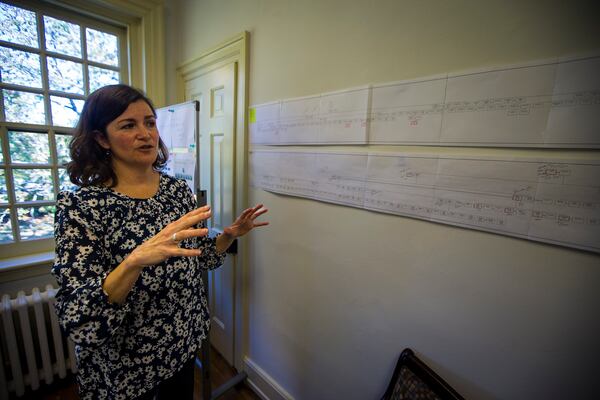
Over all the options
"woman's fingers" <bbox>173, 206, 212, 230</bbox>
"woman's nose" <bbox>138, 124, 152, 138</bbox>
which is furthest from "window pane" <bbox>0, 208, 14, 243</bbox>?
"woman's fingers" <bbox>173, 206, 212, 230</bbox>

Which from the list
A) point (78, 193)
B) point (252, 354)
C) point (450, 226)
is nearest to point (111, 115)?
point (78, 193)

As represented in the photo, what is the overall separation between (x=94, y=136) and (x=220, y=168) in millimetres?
942

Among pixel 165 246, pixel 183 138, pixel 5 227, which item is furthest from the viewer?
pixel 5 227

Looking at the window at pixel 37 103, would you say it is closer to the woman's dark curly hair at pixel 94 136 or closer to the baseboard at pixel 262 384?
the woman's dark curly hair at pixel 94 136

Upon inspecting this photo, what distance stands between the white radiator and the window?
1.44ft

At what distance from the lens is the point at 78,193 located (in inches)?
30.7

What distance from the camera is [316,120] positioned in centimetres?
116

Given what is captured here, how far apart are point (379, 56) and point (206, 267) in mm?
1122

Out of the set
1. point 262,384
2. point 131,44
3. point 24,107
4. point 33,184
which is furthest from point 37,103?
point 262,384

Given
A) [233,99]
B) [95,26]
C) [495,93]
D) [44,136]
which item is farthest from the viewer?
[95,26]

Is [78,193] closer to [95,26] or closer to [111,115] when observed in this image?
[111,115]

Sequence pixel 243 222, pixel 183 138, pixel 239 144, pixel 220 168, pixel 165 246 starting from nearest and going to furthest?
pixel 165 246 < pixel 243 222 < pixel 183 138 < pixel 239 144 < pixel 220 168

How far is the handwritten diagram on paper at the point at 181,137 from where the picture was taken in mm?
1401

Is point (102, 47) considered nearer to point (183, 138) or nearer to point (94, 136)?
point (183, 138)
